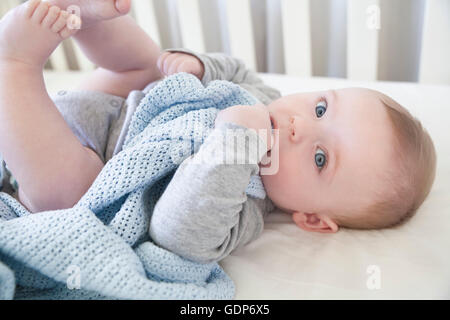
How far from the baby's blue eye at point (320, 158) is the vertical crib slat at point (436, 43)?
0.61 meters

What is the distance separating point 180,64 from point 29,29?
30 centimetres

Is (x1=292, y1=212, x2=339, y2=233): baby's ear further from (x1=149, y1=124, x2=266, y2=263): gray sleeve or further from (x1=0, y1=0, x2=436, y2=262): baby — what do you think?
(x1=149, y1=124, x2=266, y2=263): gray sleeve

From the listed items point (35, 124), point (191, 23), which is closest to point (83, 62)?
point (191, 23)

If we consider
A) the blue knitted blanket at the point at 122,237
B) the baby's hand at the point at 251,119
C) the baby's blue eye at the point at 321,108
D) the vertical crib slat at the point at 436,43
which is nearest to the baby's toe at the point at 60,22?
the blue knitted blanket at the point at 122,237

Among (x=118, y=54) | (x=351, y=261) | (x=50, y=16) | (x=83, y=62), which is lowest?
(x=351, y=261)

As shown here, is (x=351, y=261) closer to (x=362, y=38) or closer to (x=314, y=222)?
(x=314, y=222)

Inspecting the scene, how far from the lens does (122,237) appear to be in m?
0.64

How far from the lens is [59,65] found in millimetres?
1626

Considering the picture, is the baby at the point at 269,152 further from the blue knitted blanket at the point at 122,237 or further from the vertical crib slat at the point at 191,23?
the vertical crib slat at the point at 191,23

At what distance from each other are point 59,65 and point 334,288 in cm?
140

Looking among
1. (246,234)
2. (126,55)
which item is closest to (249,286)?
(246,234)

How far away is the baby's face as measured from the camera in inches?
27.7

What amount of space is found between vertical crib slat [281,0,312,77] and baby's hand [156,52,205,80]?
427mm
